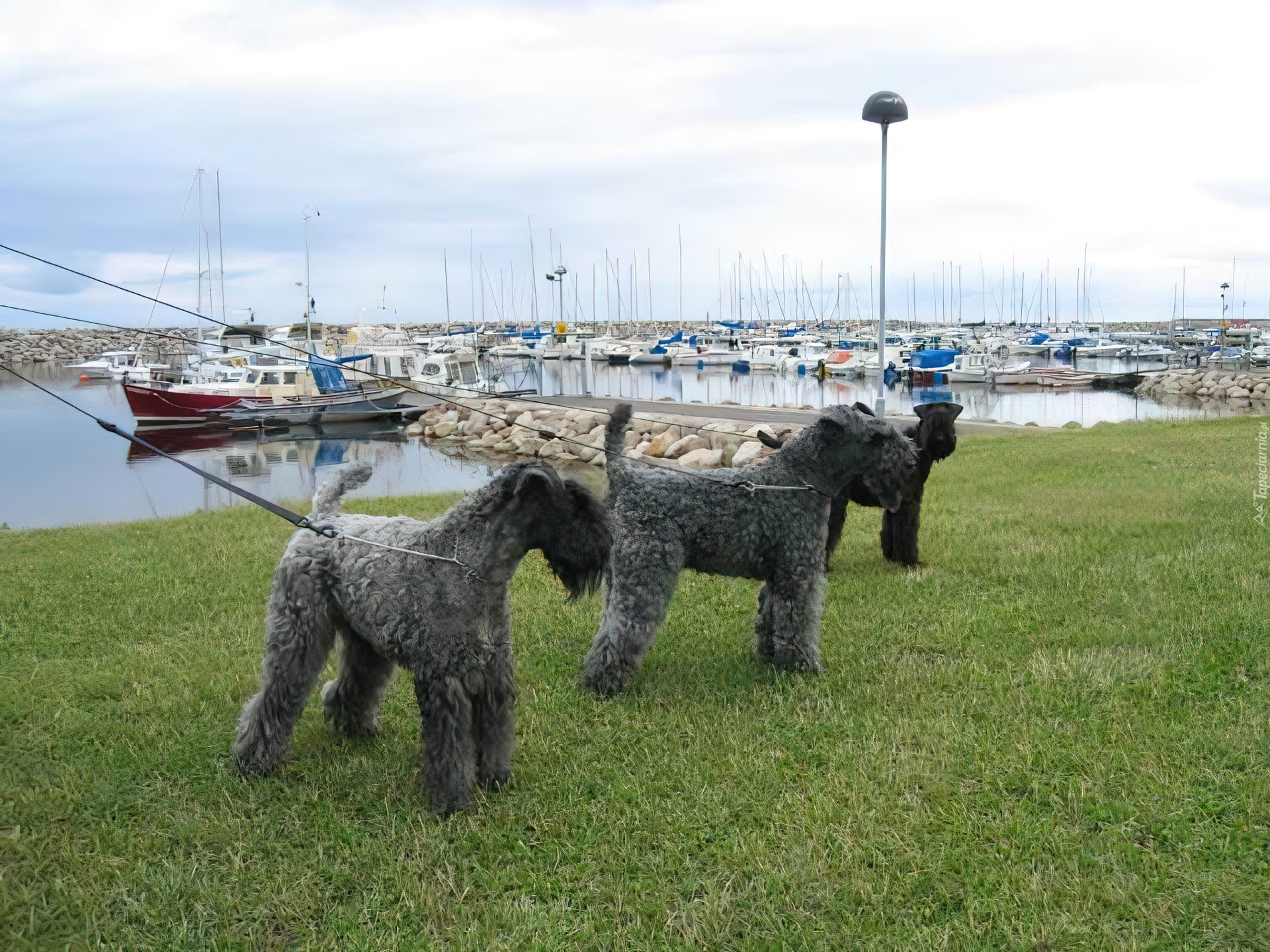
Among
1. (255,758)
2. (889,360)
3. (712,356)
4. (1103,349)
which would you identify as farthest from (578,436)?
(1103,349)

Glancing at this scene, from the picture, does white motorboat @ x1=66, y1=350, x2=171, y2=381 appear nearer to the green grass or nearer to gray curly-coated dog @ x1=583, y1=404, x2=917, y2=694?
the green grass

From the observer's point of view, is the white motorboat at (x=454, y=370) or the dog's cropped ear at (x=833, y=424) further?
the white motorboat at (x=454, y=370)

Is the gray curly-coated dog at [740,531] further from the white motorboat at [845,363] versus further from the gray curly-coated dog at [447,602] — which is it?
the white motorboat at [845,363]

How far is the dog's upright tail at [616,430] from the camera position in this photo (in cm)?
516

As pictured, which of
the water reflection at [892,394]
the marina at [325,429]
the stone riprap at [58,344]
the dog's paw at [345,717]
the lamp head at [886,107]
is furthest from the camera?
the stone riprap at [58,344]

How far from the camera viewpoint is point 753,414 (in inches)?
935

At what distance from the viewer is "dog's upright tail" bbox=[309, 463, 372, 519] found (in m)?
4.59

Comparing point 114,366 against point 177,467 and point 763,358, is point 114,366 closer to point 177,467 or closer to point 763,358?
point 177,467

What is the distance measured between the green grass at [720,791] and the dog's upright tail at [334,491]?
1.29m

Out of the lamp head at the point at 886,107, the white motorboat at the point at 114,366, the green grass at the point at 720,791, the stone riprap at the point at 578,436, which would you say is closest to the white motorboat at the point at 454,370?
the stone riprap at the point at 578,436

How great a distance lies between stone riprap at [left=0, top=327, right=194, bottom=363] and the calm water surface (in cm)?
2936

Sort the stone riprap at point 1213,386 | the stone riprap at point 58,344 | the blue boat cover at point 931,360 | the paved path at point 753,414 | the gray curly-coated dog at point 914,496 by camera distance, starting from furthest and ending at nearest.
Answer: the stone riprap at point 58,344 < the blue boat cover at point 931,360 < the stone riprap at point 1213,386 < the paved path at point 753,414 < the gray curly-coated dog at point 914,496

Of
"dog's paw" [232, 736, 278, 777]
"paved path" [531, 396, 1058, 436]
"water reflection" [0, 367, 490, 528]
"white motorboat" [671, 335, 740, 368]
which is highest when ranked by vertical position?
"white motorboat" [671, 335, 740, 368]

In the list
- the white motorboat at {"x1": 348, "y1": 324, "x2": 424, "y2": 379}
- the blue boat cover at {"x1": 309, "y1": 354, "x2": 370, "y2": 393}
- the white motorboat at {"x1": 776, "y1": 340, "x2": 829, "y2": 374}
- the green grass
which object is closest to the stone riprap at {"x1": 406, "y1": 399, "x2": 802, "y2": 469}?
the blue boat cover at {"x1": 309, "y1": 354, "x2": 370, "y2": 393}
